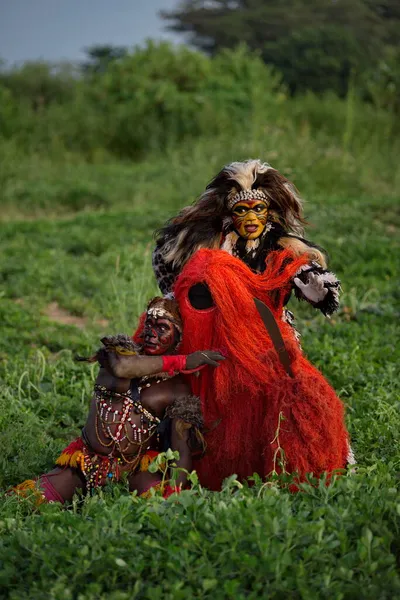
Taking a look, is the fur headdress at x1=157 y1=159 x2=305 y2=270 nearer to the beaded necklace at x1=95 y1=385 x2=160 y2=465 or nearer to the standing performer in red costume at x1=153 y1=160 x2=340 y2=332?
the standing performer in red costume at x1=153 y1=160 x2=340 y2=332

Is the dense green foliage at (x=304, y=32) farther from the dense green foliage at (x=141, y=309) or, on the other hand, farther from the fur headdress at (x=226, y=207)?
the fur headdress at (x=226, y=207)

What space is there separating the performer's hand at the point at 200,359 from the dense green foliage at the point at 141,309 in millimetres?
481

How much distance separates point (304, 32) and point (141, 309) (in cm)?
2854

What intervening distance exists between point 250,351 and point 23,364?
7.28 feet

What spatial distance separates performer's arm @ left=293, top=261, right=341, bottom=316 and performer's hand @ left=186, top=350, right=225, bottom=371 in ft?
1.58

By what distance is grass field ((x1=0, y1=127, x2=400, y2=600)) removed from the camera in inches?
98.8

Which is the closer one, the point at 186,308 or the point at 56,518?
the point at 56,518

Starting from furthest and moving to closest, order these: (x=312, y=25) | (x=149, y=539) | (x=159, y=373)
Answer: (x=312, y=25) < (x=159, y=373) < (x=149, y=539)

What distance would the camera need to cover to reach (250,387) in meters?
3.38

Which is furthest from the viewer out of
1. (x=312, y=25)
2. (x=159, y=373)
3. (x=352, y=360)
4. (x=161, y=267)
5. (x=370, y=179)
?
(x=312, y=25)

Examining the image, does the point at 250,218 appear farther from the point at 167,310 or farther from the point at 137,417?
the point at 137,417

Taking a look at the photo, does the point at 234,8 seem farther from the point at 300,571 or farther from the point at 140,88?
→ the point at 300,571

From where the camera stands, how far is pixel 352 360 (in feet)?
16.6

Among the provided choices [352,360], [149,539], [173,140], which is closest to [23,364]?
[352,360]
